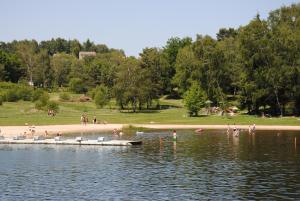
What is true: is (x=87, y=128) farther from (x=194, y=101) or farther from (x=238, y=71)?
(x=238, y=71)

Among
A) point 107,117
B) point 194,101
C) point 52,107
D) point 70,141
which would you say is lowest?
point 70,141

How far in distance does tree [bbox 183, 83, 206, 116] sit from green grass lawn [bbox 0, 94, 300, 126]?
2434mm

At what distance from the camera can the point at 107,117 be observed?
404 ft

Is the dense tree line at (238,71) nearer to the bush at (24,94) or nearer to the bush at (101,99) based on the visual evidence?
the bush at (101,99)

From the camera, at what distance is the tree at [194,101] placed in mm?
121625

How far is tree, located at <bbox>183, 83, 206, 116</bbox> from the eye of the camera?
122 metres

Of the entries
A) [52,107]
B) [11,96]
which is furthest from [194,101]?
[11,96]

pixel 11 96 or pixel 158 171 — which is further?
pixel 11 96

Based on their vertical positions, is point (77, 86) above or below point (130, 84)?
above

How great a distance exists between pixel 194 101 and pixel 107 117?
18.9 metres

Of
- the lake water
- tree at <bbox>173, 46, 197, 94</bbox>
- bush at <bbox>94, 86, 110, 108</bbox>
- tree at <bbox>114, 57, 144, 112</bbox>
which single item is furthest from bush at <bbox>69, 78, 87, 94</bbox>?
the lake water

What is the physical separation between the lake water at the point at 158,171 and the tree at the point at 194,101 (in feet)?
130

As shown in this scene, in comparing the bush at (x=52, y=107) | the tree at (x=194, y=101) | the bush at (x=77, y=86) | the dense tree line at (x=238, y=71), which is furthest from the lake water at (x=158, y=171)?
the bush at (x=77, y=86)

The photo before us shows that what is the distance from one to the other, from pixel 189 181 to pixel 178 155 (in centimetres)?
1748
